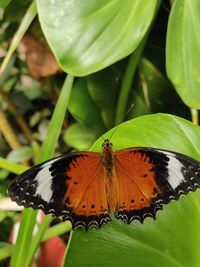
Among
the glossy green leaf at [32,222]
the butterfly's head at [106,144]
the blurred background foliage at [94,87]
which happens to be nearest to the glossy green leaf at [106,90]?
the blurred background foliage at [94,87]

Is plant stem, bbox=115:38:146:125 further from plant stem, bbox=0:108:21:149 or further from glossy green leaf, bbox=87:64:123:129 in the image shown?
plant stem, bbox=0:108:21:149

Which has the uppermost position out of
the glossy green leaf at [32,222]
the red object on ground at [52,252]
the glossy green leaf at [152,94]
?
the glossy green leaf at [152,94]

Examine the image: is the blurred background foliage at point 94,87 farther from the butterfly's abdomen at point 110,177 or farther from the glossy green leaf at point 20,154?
the butterfly's abdomen at point 110,177

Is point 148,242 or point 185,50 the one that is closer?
point 148,242

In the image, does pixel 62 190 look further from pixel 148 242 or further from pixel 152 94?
pixel 152 94

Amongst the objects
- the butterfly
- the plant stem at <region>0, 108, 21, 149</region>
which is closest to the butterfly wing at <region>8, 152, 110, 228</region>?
the butterfly

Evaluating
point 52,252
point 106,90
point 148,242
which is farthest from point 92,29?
point 52,252
